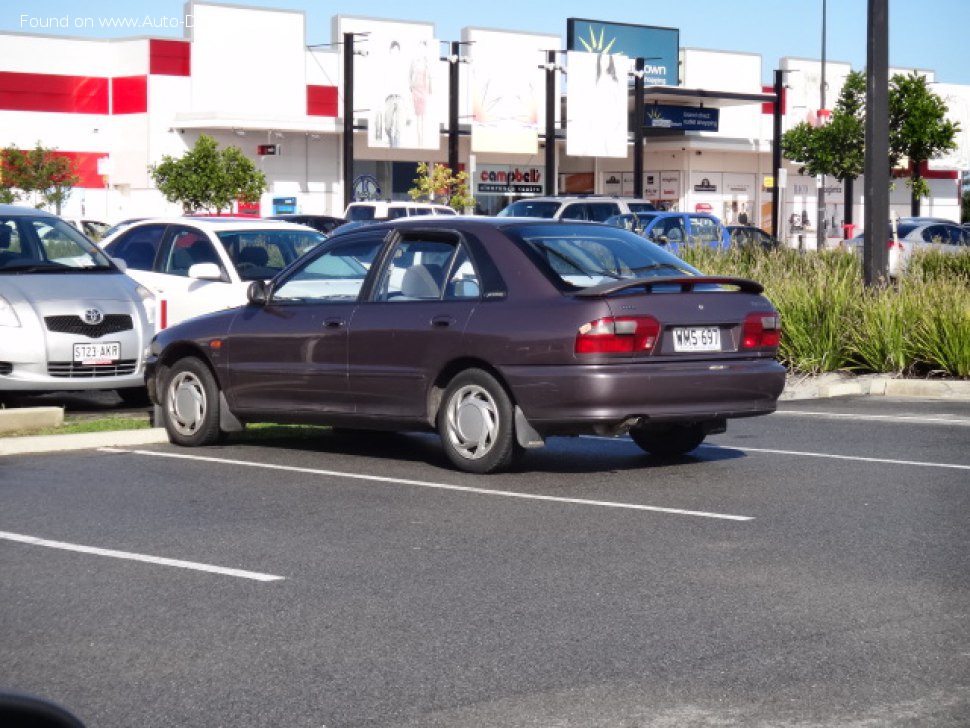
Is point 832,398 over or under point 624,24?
under

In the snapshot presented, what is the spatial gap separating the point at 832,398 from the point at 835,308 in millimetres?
1621

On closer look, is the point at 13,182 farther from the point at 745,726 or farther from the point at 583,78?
the point at 745,726

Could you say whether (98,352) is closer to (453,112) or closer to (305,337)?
(305,337)

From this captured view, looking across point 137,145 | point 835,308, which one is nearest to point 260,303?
point 835,308

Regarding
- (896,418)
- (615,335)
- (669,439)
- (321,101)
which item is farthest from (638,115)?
(615,335)

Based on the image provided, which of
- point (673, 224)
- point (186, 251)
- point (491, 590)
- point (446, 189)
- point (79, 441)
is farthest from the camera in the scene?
point (446, 189)

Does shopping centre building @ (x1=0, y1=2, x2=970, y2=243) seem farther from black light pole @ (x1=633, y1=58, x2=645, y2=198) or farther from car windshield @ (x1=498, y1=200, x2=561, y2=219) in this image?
car windshield @ (x1=498, y1=200, x2=561, y2=219)

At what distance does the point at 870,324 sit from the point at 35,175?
42.6 m

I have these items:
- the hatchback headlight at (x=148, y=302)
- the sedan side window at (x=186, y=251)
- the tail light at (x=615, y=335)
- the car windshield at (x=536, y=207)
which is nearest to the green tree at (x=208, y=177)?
the car windshield at (x=536, y=207)

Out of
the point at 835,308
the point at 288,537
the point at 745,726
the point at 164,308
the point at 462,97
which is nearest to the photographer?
the point at 745,726

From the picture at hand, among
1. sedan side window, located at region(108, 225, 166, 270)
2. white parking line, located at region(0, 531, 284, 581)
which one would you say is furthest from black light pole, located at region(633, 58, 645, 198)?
white parking line, located at region(0, 531, 284, 581)

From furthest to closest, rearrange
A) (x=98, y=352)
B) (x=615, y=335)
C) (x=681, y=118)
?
(x=681, y=118) < (x=98, y=352) < (x=615, y=335)

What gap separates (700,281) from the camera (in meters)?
9.98

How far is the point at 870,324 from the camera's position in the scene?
54.9 ft
